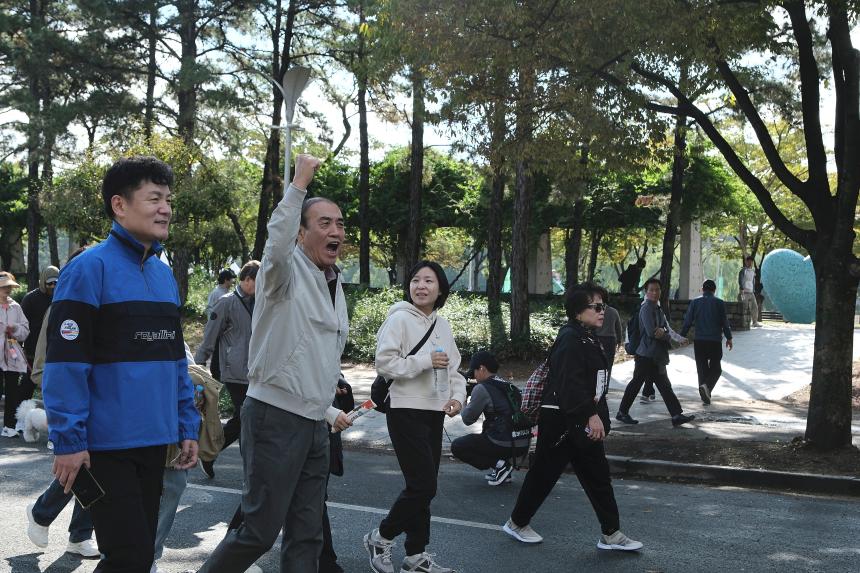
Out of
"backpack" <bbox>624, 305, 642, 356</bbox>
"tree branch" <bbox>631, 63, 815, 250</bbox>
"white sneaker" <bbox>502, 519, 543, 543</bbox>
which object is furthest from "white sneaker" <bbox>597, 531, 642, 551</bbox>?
"backpack" <bbox>624, 305, 642, 356</bbox>

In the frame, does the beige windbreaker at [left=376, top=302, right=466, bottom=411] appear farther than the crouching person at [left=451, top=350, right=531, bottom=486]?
No

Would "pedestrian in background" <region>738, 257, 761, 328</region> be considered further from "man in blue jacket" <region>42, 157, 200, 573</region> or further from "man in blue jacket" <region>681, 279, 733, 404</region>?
"man in blue jacket" <region>42, 157, 200, 573</region>

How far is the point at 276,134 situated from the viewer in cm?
2830

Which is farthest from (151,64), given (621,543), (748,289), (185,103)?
(621,543)

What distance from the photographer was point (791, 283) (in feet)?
87.5

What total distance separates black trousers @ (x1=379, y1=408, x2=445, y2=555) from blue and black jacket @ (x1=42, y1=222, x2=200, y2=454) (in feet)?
5.71

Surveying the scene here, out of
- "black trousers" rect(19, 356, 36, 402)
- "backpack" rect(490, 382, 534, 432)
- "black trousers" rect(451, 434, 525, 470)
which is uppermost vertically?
"backpack" rect(490, 382, 534, 432)

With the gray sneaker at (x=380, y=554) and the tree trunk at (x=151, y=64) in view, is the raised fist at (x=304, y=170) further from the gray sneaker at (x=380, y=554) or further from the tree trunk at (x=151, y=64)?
the tree trunk at (x=151, y=64)

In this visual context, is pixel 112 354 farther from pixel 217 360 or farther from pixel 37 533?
pixel 217 360

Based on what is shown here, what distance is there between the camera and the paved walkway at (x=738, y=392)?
11344 millimetres

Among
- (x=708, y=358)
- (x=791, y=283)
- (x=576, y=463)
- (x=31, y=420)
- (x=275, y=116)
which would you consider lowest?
(x=31, y=420)

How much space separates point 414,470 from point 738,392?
39.3 ft

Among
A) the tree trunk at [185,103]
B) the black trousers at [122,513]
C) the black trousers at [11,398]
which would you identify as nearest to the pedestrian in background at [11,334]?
the black trousers at [11,398]

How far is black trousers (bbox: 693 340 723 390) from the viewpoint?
13.2 m
